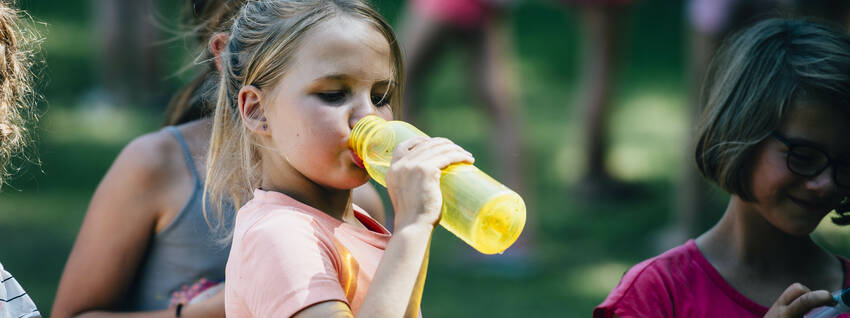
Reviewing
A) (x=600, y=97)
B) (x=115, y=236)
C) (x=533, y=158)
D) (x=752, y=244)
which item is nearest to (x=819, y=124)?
(x=752, y=244)

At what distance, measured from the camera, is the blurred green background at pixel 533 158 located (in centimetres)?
482

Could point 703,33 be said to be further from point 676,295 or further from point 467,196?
point 467,196

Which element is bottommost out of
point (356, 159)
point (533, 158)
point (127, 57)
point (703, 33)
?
point (533, 158)

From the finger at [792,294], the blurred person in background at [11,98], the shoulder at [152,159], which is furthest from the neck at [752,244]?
the blurred person in background at [11,98]

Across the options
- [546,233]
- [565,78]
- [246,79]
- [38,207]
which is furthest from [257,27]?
[565,78]

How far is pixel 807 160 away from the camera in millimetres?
2070

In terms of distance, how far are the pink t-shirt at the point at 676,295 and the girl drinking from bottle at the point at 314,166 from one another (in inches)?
20.2

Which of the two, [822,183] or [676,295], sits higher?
[822,183]

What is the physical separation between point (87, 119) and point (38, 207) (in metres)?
1.45

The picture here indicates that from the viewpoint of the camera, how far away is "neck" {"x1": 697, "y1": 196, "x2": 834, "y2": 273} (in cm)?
218

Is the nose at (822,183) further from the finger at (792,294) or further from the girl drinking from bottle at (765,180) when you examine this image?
the finger at (792,294)

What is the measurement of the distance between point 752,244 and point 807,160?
223 millimetres

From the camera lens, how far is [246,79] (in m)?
1.97

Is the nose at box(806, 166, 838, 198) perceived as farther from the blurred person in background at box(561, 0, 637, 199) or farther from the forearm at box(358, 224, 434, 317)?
the blurred person in background at box(561, 0, 637, 199)
